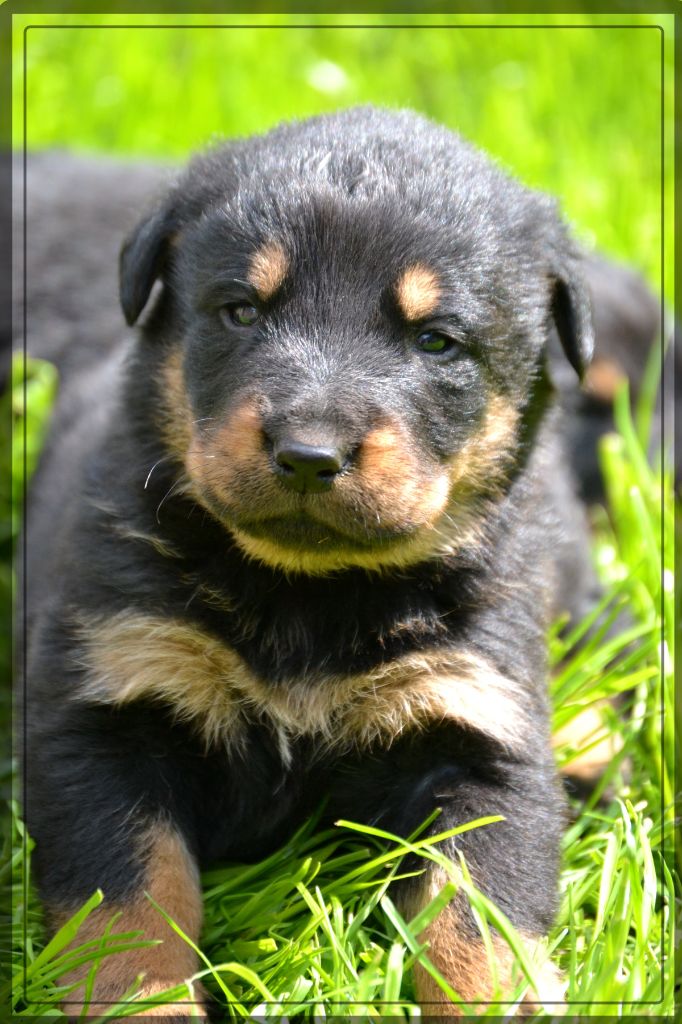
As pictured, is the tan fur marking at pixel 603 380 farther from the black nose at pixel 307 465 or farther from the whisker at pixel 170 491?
the black nose at pixel 307 465

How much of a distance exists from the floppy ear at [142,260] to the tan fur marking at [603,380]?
2318mm

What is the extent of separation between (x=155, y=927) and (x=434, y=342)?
1309 mm

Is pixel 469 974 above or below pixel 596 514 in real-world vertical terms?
below

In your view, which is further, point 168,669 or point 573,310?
point 573,310

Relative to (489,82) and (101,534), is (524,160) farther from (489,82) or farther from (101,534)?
(101,534)

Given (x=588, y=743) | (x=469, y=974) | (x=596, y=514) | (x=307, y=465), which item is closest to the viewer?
(x=307, y=465)

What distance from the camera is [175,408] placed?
277 centimetres

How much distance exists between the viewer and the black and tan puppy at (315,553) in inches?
96.0

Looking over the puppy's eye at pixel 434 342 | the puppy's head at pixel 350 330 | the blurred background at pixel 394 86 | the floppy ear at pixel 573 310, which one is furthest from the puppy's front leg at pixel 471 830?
the blurred background at pixel 394 86

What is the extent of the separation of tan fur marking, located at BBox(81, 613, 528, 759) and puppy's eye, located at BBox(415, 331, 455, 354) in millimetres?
661

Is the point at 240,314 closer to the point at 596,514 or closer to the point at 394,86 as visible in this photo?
the point at 596,514

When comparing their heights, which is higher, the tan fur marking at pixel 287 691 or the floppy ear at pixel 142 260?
the floppy ear at pixel 142 260

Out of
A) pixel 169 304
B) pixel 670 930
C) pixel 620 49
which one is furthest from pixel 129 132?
pixel 670 930

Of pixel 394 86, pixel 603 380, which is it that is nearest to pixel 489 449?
pixel 603 380
